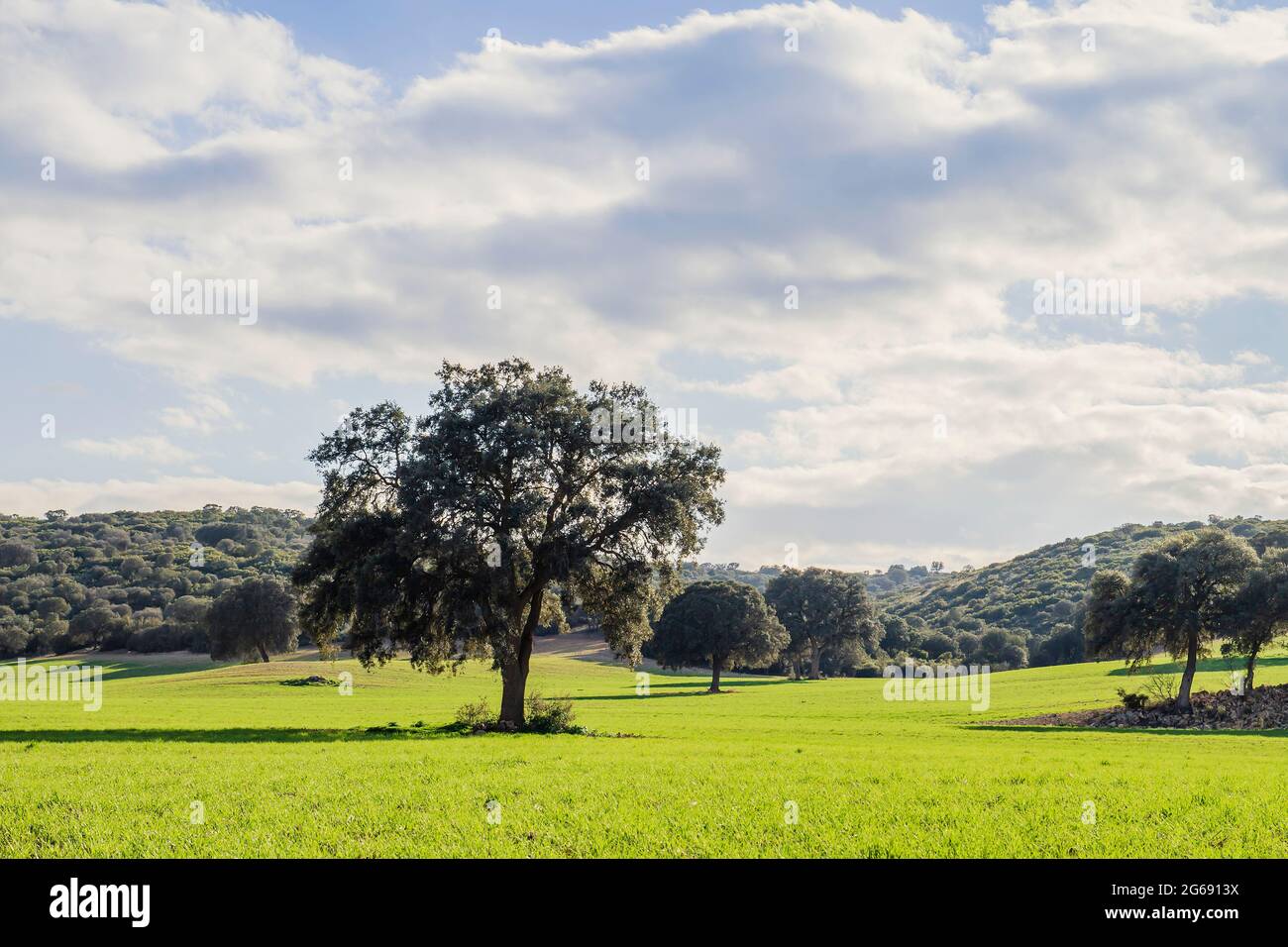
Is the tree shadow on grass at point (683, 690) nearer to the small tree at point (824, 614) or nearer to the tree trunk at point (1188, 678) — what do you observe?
the small tree at point (824, 614)

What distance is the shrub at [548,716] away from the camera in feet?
123

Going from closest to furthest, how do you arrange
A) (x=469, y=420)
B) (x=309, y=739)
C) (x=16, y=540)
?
(x=309, y=739), (x=469, y=420), (x=16, y=540)

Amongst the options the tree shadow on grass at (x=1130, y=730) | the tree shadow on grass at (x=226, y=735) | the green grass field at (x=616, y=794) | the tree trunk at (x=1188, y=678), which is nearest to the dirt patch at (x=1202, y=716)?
the tree trunk at (x=1188, y=678)

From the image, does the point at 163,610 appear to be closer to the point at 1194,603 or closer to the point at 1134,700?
the point at 1134,700

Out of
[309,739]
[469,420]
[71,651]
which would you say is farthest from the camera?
[71,651]

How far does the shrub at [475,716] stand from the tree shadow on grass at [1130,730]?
2483 centimetres

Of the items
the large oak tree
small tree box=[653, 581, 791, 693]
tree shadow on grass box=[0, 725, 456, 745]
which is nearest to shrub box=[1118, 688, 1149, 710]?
the large oak tree

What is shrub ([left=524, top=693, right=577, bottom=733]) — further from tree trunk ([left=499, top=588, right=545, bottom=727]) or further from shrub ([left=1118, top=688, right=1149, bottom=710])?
shrub ([left=1118, top=688, right=1149, bottom=710])
